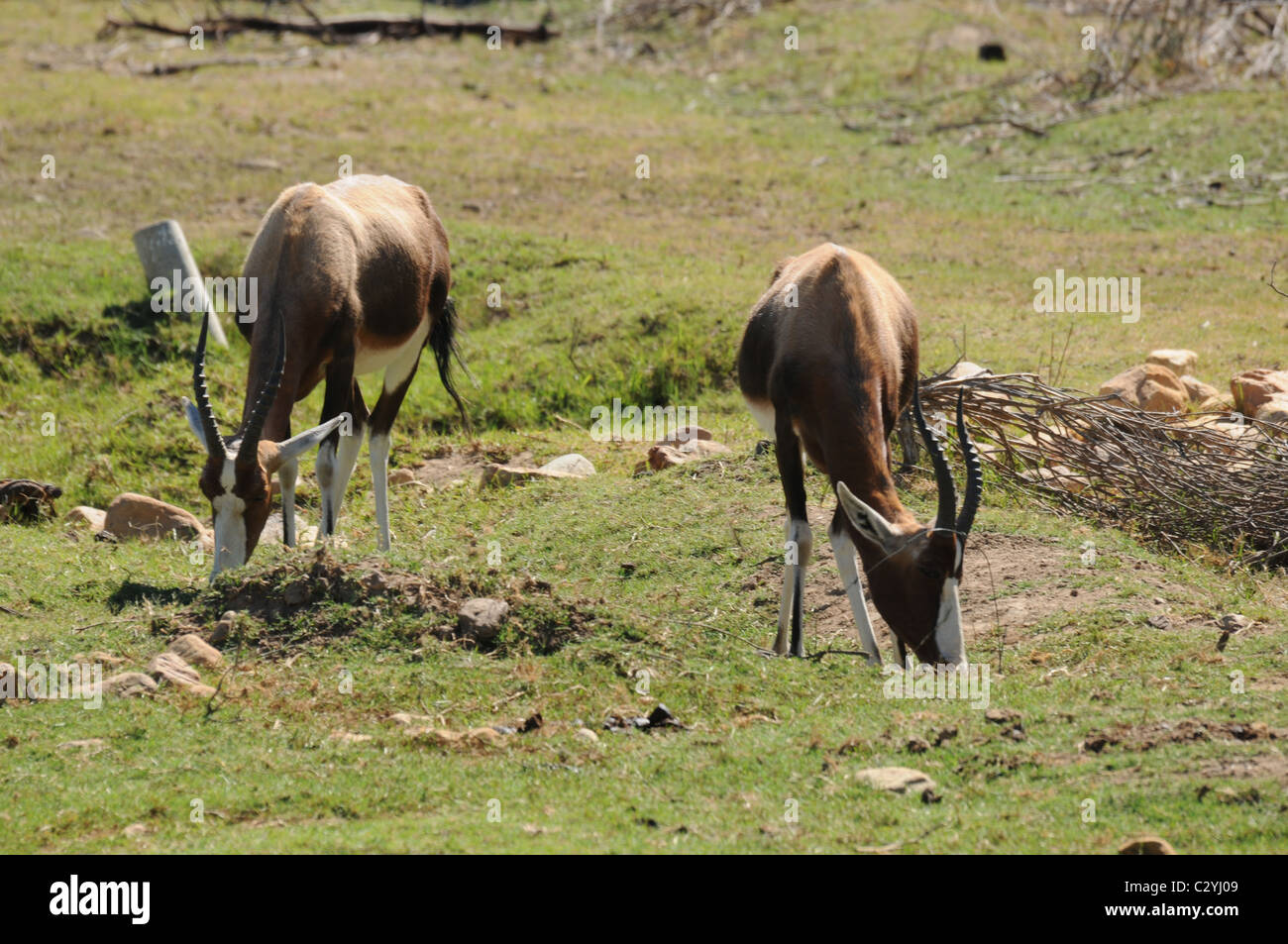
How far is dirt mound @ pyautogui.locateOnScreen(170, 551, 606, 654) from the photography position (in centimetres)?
755

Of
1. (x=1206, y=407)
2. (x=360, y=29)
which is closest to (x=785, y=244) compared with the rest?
(x=1206, y=407)

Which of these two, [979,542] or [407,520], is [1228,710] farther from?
[407,520]

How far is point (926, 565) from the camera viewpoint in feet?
22.1

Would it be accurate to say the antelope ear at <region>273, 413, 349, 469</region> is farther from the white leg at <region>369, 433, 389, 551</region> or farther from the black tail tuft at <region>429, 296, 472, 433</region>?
the black tail tuft at <region>429, 296, 472, 433</region>

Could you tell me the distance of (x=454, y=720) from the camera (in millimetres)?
6863

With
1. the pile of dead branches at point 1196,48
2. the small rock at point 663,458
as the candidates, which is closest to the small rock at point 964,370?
the small rock at point 663,458

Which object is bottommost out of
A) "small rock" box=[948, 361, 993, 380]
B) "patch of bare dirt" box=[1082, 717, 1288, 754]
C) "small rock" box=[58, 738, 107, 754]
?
"small rock" box=[58, 738, 107, 754]

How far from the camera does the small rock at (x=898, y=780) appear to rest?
231 inches

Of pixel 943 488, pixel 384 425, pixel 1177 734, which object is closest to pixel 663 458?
pixel 384 425

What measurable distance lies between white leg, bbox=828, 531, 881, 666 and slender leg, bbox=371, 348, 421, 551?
3478mm

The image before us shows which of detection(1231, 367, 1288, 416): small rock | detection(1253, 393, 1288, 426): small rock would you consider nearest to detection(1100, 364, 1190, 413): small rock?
detection(1231, 367, 1288, 416): small rock

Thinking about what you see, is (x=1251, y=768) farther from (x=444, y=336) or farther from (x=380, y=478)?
(x=444, y=336)

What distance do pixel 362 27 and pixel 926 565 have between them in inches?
836

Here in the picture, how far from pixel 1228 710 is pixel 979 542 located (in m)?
2.63
